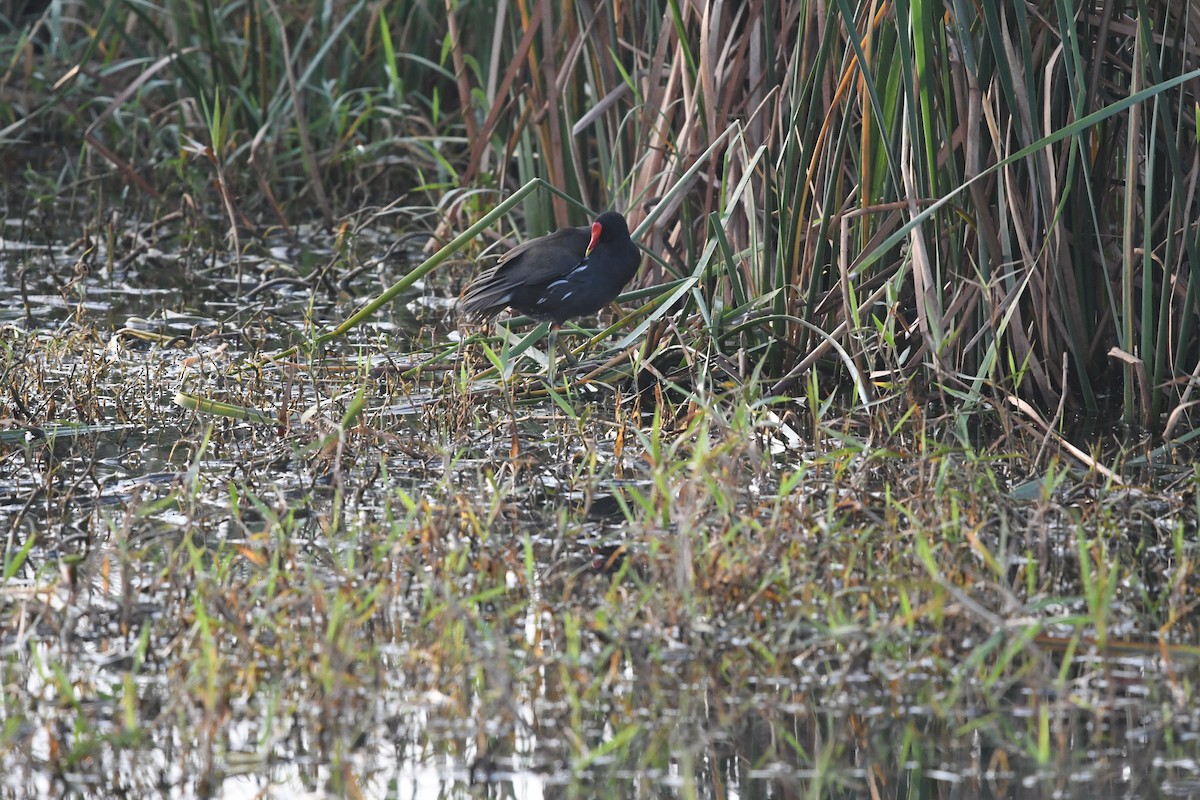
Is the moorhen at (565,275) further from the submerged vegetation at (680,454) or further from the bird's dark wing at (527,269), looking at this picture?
the submerged vegetation at (680,454)

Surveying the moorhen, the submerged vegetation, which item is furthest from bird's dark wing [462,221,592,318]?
the submerged vegetation

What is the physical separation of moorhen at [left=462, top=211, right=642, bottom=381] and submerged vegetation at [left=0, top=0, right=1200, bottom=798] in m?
0.10

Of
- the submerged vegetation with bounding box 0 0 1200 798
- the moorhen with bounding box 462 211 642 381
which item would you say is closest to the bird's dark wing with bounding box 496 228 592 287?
the moorhen with bounding box 462 211 642 381

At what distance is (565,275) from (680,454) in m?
0.84

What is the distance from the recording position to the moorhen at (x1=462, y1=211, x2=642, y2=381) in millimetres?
4402

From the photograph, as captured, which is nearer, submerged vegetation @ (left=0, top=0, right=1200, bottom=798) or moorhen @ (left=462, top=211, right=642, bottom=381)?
submerged vegetation @ (left=0, top=0, right=1200, bottom=798)

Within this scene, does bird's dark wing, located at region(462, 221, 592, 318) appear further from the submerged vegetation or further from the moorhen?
the submerged vegetation

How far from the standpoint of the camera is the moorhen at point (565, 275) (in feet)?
14.4

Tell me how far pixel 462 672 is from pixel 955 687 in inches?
30.1

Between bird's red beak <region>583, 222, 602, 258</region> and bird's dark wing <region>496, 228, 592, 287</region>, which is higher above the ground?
bird's red beak <region>583, 222, 602, 258</region>

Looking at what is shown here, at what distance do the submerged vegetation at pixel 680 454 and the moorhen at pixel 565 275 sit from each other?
4.1 inches

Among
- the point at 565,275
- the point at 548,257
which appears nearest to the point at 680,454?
the point at 565,275

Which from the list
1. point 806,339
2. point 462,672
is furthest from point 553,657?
point 806,339

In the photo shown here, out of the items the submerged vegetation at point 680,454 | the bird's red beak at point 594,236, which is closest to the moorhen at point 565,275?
the bird's red beak at point 594,236
